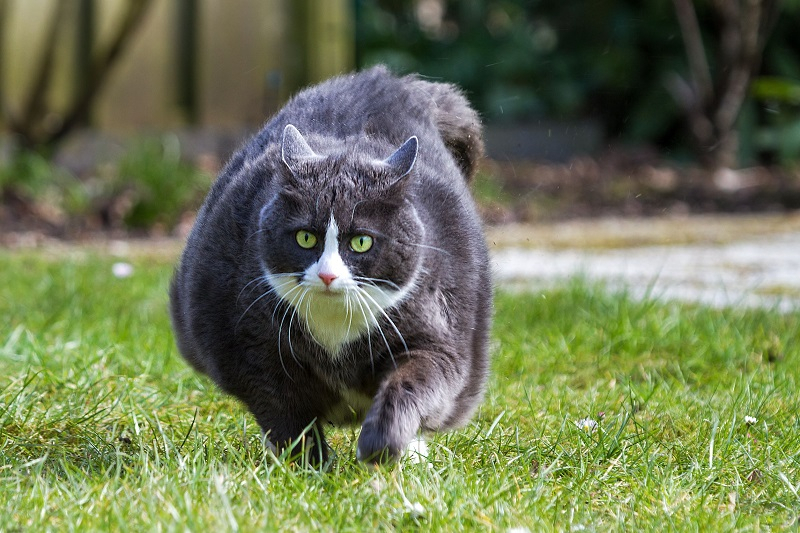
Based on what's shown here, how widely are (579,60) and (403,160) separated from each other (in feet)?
23.5

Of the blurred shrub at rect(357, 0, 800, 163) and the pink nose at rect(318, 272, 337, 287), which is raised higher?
the pink nose at rect(318, 272, 337, 287)

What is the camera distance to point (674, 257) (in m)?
4.93

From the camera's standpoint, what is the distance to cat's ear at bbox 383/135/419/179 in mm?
2135

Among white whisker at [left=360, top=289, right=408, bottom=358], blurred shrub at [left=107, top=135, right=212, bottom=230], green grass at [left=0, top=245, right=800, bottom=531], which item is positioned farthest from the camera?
blurred shrub at [left=107, top=135, right=212, bottom=230]

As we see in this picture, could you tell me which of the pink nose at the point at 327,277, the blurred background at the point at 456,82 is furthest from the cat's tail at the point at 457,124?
the blurred background at the point at 456,82

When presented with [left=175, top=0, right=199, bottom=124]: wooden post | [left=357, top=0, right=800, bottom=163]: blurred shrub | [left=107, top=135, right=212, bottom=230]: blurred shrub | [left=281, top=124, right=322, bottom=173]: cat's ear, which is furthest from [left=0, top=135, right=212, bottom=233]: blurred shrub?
[left=281, top=124, right=322, bottom=173]: cat's ear

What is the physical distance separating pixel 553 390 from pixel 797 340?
3.18ft

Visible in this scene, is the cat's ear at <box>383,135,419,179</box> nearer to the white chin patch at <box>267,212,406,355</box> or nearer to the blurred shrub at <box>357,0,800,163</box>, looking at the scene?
the white chin patch at <box>267,212,406,355</box>

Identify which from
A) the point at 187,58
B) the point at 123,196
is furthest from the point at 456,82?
the point at 123,196

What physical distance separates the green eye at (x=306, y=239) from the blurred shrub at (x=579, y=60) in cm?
636

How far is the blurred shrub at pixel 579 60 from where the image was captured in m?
8.62

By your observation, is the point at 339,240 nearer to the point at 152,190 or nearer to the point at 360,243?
the point at 360,243

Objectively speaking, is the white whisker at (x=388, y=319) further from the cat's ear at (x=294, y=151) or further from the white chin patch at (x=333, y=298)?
the cat's ear at (x=294, y=151)

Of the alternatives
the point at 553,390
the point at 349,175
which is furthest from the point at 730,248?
the point at 349,175
